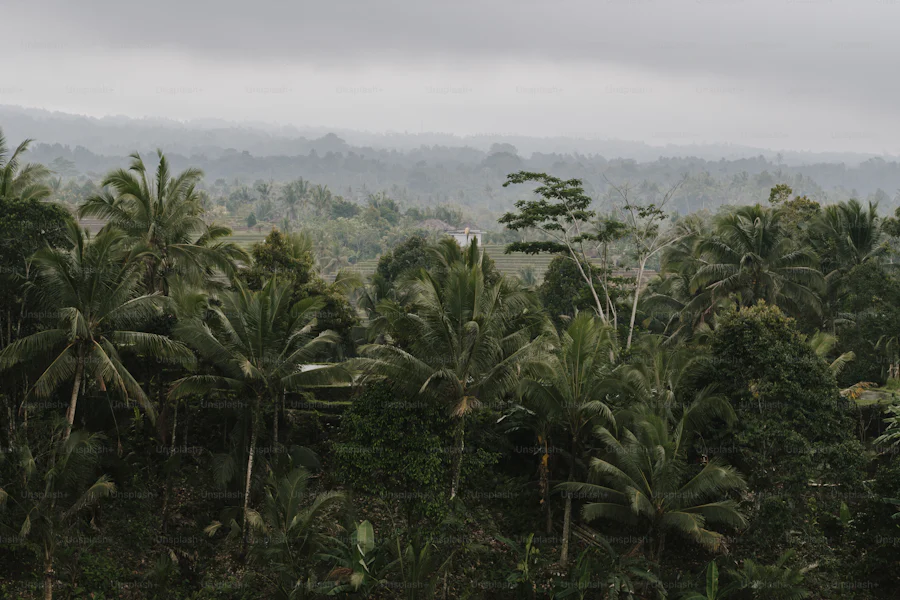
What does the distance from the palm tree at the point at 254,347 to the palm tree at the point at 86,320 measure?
1.98ft

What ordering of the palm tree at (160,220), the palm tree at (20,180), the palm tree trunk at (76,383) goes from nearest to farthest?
the palm tree trunk at (76,383) → the palm tree at (20,180) → the palm tree at (160,220)

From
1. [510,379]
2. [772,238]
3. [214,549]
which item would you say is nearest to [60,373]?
[214,549]

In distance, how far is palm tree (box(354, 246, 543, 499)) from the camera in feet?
49.0

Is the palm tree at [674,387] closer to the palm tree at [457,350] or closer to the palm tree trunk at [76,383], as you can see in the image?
the palm tree at [457,350]

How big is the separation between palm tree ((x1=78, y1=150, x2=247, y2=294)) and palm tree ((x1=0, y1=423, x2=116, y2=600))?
5.56 metres

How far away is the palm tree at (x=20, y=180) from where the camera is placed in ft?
56.6

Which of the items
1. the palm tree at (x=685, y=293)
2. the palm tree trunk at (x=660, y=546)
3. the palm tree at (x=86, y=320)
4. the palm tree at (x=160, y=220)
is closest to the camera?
the palm tree at (x=86, y=320)

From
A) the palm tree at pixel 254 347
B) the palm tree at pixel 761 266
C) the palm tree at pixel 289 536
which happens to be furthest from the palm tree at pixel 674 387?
the palm tree at pixel 761 266

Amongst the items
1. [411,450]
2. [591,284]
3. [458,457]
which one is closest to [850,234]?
[591,284]

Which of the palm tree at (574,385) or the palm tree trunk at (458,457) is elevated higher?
the palm tree at (574,385)

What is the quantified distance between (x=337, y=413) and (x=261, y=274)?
5916 mm

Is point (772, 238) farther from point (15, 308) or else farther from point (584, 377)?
point (15, 308)

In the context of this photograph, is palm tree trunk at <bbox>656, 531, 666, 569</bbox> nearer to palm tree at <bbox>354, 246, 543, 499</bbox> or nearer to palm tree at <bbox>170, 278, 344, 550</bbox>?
palm tree at <bbox>354, 246, 543, 499</bbox>

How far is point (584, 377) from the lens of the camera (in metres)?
15.3
